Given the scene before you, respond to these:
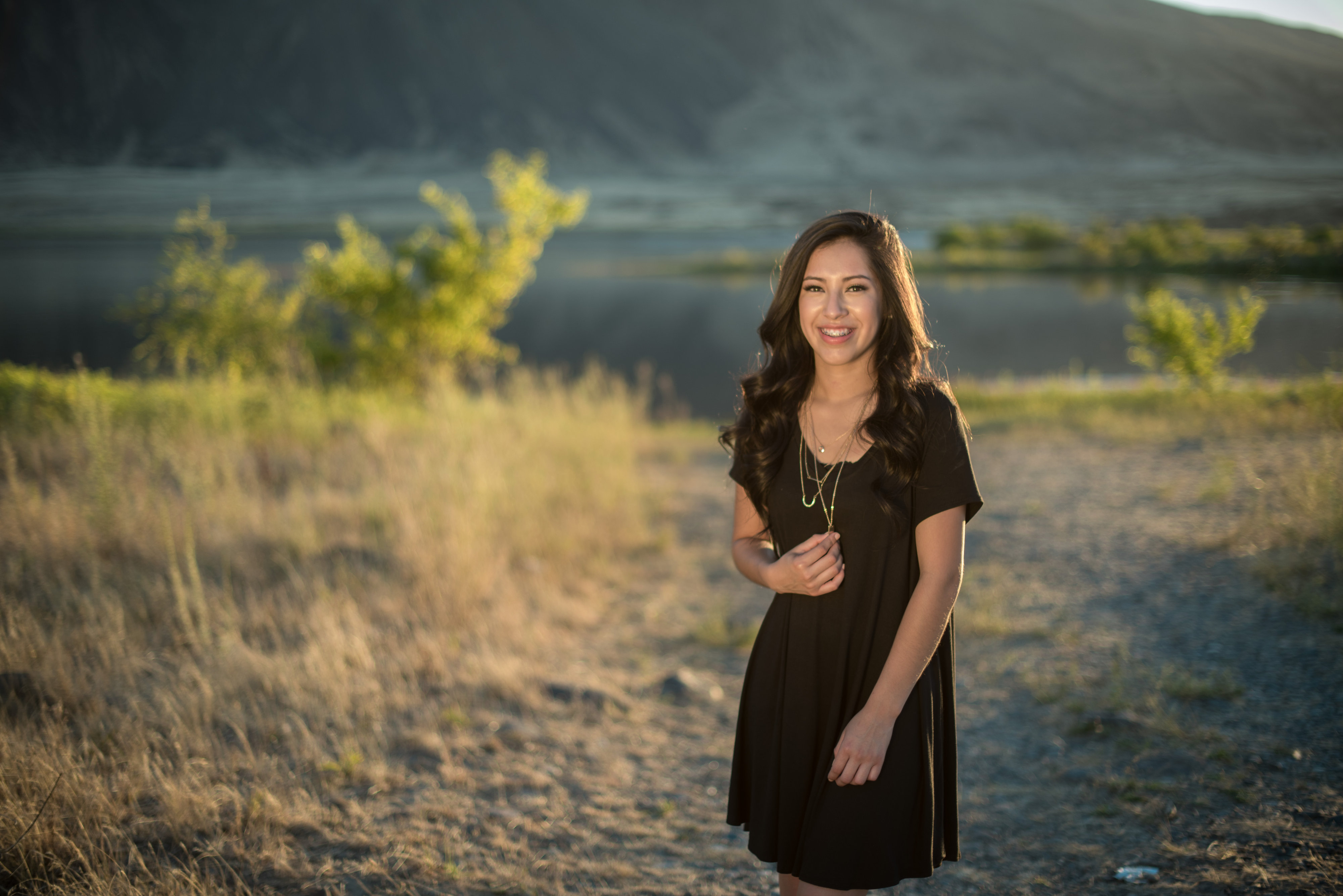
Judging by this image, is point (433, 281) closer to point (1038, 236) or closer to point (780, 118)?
point (1038, 236)

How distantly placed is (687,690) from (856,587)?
2866 mm

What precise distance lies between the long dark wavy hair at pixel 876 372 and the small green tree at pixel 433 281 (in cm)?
927

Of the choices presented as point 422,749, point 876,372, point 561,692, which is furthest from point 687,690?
point 876,372

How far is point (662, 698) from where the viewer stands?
14.7 feet

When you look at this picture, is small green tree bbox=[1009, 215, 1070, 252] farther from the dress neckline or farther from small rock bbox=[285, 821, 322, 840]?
small rock bbox=[285, 821, 322, 840]

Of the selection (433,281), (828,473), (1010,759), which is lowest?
(1010,759)

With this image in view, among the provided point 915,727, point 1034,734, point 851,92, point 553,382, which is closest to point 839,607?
point 915,727

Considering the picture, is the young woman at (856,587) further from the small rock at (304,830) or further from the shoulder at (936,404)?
the small rock at (304,830)

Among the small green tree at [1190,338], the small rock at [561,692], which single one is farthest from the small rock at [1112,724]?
the small green tree at [1190,338]

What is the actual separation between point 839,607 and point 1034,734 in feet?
8.62

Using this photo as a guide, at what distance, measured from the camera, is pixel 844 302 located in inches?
74.4

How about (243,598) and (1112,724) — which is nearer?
(1112,724)

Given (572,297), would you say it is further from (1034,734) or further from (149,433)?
(1034,734)

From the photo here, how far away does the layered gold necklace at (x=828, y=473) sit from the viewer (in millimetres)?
1896
